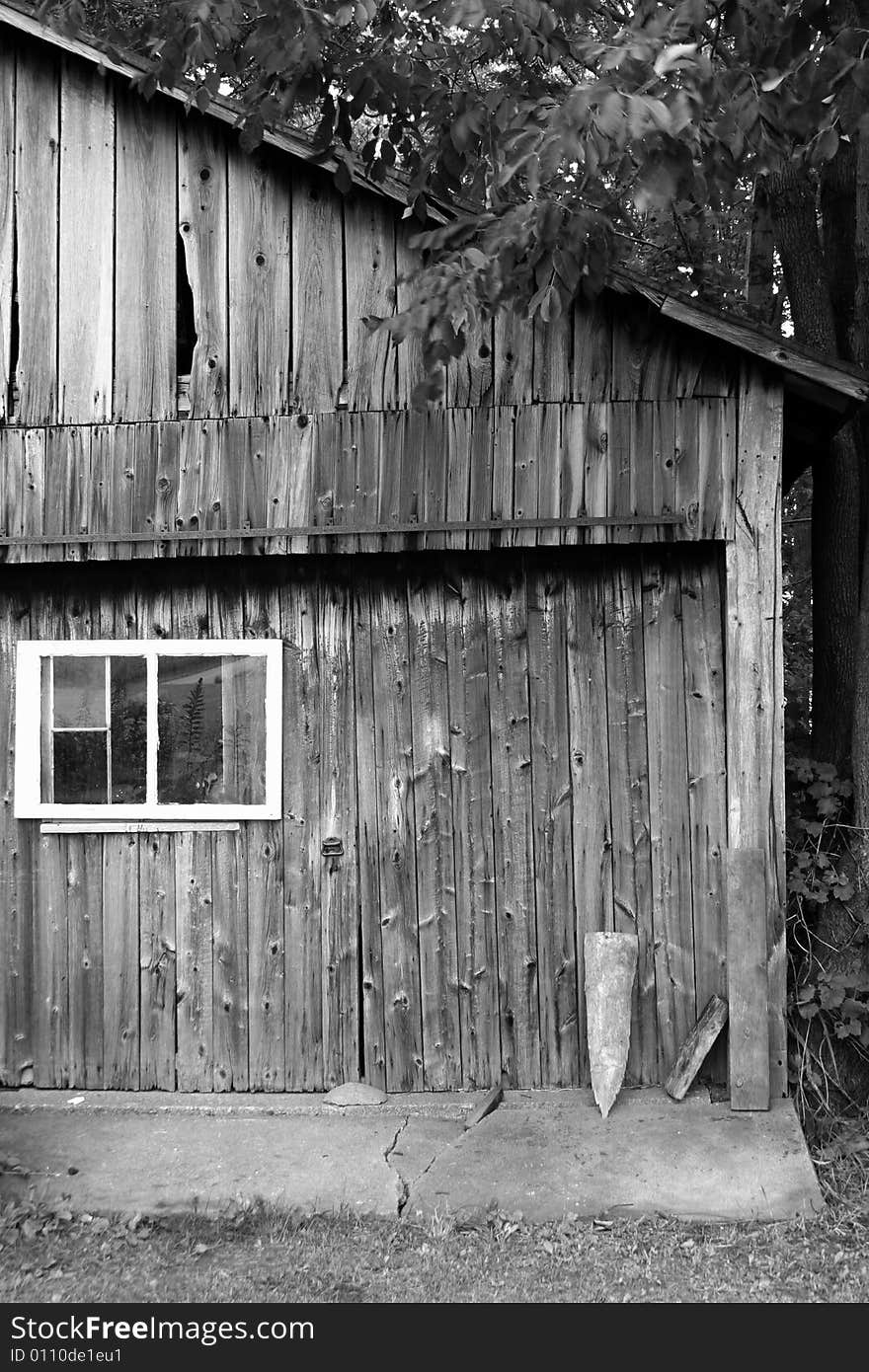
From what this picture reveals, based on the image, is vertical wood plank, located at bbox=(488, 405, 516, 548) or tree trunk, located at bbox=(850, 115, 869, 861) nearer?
vertical wood plank, located at bbox=(488, 405, 516, 548)

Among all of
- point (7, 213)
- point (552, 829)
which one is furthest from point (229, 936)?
point (7, 213)

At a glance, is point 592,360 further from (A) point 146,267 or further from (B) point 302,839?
(B) point 302,839

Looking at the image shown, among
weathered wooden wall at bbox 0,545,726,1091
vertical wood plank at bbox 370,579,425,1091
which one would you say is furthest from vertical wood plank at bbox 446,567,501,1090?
vertical wood plank at bbox 370,579,425,1091

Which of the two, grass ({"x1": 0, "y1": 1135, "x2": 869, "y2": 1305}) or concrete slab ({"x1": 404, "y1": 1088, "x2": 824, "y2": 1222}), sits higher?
concrete slab ({"x1": 404, "y1": 1088, "x2": 824, "y2": 1222})

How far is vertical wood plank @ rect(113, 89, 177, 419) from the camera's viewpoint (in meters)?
5.80

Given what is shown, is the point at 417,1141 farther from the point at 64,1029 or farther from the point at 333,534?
the point at 333,534

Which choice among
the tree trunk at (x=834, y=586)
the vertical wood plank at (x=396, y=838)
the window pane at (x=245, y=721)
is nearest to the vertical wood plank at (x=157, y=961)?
the window pane at (x=245, y=721)

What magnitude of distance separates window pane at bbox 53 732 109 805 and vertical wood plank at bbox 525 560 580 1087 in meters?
2.38

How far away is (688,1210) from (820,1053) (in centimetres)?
159

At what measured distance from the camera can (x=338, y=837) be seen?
5.83 meters

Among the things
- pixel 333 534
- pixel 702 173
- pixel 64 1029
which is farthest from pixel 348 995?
pixel 702 173

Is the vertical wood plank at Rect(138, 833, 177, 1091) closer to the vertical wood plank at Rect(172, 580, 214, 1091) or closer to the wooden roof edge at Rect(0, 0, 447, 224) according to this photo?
the vertical wood plank at Rect(172, 580, 214, 1091)

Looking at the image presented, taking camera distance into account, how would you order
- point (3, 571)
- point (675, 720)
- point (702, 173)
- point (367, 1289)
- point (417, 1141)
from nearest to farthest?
point (367, 1289)
point (702, 173)
point (417, 1141)
point (675, 720)
point (3, 571)

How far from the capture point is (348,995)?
19.0 ft
